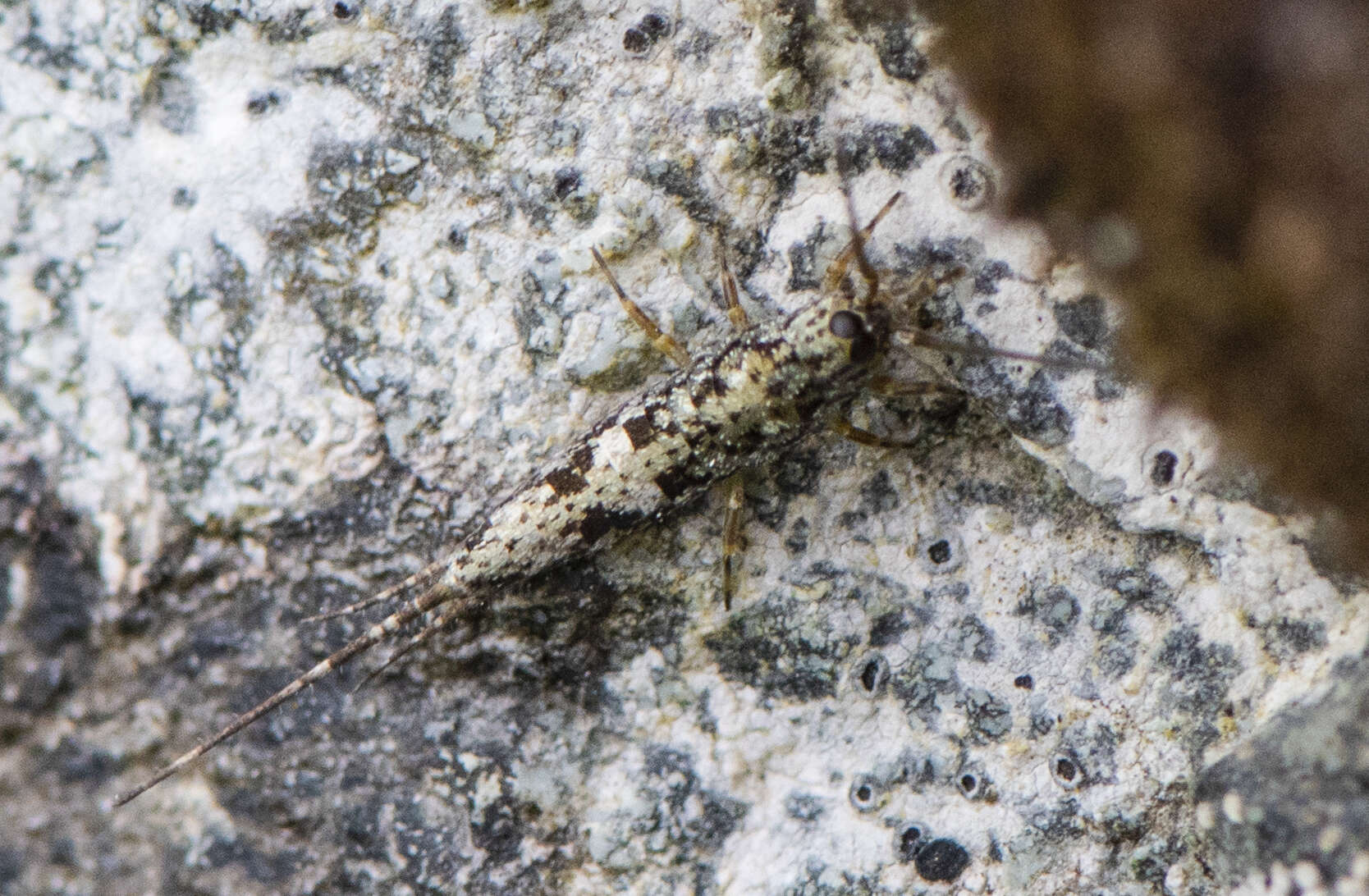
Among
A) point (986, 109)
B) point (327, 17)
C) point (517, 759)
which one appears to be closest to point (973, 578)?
point (986, 109)

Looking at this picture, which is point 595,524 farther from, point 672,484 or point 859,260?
point 859,260

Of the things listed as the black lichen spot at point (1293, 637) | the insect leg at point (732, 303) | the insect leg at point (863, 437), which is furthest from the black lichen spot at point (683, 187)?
the black lichen spot at point (1293, 637)

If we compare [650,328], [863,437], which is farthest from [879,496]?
[650,328]

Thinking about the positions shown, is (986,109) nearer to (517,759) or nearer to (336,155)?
(336,155)

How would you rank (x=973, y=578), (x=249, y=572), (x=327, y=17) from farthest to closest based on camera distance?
(x=249, y=572), (x=327, y=17), (x=973, y=578)

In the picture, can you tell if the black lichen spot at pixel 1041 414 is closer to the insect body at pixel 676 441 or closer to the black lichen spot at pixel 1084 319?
the black lichen spot at pixel 1084 319

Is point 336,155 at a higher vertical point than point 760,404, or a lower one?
lower

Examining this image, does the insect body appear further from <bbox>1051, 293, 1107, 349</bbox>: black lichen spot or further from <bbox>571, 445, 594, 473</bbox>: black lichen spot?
<bbox>1051, 293, 1107, 349</bbox>: black lichen spot
